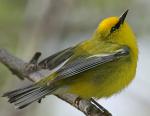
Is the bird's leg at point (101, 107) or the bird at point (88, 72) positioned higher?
the bird at point (88, 72)

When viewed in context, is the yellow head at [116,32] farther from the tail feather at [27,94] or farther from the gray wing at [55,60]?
the tail feather at [27,94]

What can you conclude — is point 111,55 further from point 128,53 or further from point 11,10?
point 11,10

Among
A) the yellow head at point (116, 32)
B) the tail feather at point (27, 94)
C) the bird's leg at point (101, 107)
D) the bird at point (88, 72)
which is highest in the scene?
the yellow head at point (116, 32)

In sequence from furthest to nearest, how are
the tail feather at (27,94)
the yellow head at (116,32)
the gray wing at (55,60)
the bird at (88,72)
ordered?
the yellow head at (116,32) → the gray wing at (55,60) → the bird at (88,72) → the tail feather at (27,94)

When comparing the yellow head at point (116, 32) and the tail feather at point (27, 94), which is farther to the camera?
the yellow head at point (116, 32)

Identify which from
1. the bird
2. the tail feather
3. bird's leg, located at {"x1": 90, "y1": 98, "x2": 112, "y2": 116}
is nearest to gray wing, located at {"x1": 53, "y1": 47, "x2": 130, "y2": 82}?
the bird

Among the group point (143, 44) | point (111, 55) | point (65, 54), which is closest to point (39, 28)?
point (65, 54)

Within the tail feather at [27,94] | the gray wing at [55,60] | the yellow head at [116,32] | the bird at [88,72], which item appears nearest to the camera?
the tail feather at [27,94]

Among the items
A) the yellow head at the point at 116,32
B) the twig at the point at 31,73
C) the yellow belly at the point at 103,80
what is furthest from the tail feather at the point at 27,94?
the yellow head at the point at 116,32
